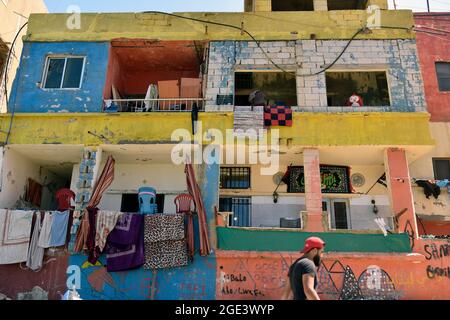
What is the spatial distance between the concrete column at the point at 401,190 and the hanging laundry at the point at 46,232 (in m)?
9.79

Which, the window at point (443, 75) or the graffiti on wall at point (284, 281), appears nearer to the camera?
the graffiti on wall at point (284, 281)

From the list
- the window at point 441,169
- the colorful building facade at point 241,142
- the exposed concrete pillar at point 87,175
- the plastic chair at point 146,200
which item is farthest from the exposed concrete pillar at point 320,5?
the exposed concrete pillar at point 87,175

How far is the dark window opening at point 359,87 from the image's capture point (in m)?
15.1

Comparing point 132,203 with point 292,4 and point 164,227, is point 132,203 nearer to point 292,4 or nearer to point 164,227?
point 164,227

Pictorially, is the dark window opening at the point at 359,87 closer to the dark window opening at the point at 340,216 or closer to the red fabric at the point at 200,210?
the dark window opening at the point at 340,216

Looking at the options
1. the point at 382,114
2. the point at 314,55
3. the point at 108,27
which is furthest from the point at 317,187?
the point at 108,27

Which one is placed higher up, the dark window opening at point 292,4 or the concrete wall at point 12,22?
the dark window opening at point 292,4

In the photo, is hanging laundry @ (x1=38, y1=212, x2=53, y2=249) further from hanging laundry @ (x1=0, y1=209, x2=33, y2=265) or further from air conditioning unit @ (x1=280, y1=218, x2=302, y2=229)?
air conditioning unit @ (x1=280, y1=218, x2=302, y2=229)

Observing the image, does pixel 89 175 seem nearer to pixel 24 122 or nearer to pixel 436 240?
pixel 24 122

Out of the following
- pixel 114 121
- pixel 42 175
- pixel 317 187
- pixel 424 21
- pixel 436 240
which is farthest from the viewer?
pixel 424 21

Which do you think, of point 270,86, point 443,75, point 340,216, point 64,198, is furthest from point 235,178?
point 443,75

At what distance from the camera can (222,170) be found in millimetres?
14312

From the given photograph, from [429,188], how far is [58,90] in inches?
508

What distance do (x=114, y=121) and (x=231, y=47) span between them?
4.59 meters
